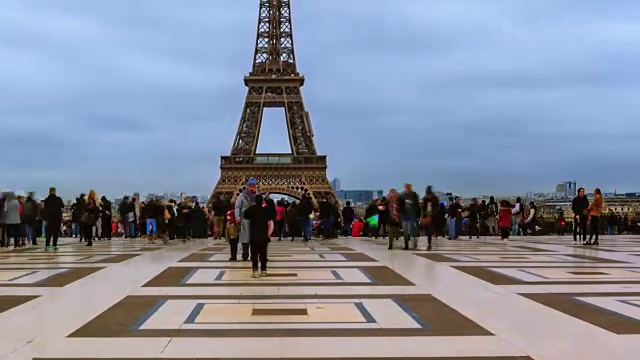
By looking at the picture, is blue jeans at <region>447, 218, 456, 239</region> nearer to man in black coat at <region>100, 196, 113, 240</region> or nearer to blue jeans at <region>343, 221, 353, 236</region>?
blue jeans at <region>343, 221, 353, 236</region>

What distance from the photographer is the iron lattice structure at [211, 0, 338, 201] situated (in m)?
64.8

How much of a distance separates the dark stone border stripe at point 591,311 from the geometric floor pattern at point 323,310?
0.04 ft

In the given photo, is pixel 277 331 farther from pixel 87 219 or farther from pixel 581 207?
pixel 581 207

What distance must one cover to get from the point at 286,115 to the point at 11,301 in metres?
58.2

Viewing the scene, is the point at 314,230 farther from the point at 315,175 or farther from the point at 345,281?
the point at 315,175

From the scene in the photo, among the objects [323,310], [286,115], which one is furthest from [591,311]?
[286,115]

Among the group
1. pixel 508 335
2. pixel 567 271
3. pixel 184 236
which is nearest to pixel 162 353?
pixel 508 335

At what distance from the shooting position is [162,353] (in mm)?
6203

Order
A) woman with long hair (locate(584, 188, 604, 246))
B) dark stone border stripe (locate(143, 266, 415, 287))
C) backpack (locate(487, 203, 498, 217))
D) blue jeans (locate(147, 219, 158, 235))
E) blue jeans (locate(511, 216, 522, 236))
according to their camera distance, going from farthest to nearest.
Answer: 1. backpack (locate(487, 203, 498, 217))
2. blue jeans (locate(511, 216, 522, 236))
3. blue jeans (locate(147, 219, 158, 235))
4. woman with long hair (locate(584, 188, 604, 246))
5. dark stone border stripe (locate(143, 266, 415, 287))

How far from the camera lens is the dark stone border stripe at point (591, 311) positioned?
737cm

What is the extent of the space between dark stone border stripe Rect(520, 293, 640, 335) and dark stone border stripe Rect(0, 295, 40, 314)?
6377 millimetres

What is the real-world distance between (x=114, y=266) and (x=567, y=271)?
8318mm

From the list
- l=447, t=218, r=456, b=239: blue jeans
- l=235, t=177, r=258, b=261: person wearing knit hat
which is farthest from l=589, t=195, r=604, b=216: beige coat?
l=235, t=177, r=258, b=261: person wearing knit hat

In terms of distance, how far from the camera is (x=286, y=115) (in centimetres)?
6700
